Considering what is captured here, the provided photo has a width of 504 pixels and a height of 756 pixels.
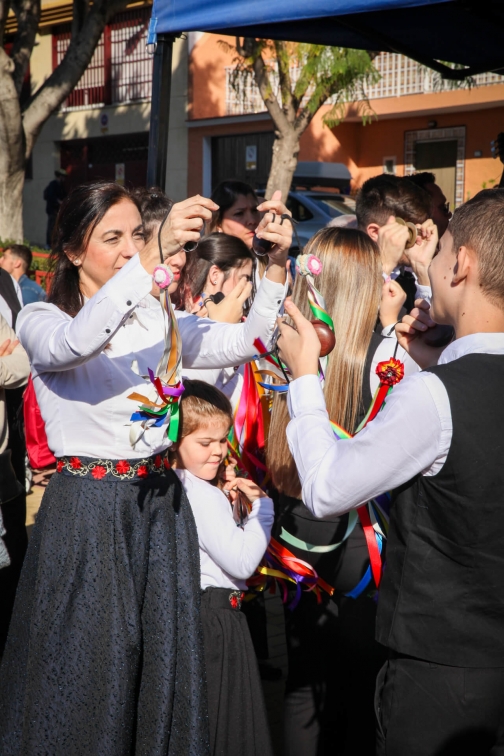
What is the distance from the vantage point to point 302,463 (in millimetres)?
1830

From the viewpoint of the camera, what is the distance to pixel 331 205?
42.0 feet

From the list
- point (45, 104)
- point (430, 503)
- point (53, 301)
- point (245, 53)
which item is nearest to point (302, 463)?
point (430, 503)

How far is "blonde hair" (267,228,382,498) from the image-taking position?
2.53 m

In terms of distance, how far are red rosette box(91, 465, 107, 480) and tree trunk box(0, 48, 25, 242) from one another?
35.0ft

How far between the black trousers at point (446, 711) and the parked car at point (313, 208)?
10603mm

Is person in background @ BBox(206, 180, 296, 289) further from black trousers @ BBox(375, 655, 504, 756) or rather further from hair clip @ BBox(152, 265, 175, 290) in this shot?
black trousers @ BBox(375, 655, 504, 756)

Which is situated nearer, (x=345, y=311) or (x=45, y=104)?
(x=345, y=311)

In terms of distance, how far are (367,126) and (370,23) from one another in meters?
15.3

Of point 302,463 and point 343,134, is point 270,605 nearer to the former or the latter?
point 302,463

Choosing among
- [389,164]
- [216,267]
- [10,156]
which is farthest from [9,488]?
[389,164]

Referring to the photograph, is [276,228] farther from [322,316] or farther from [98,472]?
[98,472]

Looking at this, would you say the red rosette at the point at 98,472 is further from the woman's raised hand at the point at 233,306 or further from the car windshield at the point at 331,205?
the car windshield at the point at 331,205

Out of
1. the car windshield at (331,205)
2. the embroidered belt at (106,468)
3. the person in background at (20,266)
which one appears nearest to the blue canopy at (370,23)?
the embroidered belt at (106,468)

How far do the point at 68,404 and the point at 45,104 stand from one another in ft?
37.8
